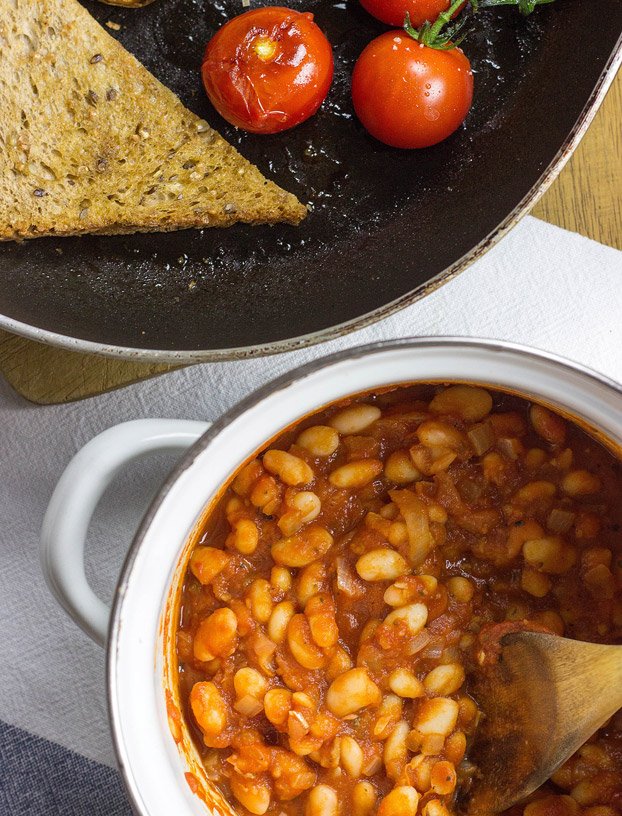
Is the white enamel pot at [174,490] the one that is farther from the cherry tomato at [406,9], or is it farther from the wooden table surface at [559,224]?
the cherry tomato at [406,9]

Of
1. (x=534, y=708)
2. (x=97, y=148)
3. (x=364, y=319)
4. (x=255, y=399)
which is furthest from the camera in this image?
(x=97, y=148)

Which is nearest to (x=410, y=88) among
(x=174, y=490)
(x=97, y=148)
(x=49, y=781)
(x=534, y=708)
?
(x=97, y=148)

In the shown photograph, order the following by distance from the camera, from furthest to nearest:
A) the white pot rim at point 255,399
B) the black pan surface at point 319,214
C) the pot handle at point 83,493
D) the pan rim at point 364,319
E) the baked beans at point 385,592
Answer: the black pan surface at point 319,214 → the pan rim at point 364,319 → the baked beans at point 385,592 → the pot handle at point 83,493 → the white pot rim at point 255,399

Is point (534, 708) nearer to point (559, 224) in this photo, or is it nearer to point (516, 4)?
point (559, 224)

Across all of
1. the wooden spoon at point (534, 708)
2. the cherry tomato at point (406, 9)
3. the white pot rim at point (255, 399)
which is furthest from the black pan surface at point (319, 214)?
the wooden spoon at point (534, 708)

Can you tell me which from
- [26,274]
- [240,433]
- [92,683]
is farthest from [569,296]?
[92,683]

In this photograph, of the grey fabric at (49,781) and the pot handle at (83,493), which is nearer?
the pot handle at (83,493)
